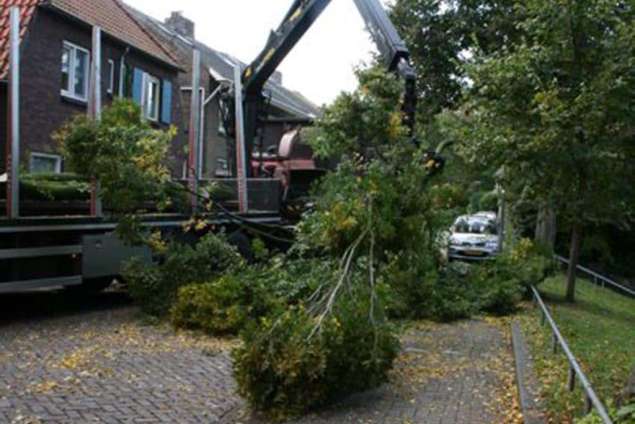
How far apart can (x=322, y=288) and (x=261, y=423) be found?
2.03 m

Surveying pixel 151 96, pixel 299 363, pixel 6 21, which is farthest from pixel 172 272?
pixel 151 96

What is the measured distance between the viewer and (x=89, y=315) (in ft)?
37.7

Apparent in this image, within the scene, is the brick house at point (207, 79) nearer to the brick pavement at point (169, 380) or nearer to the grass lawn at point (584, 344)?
the grass lawn at point (584, 344)

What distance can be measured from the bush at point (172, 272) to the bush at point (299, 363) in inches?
175

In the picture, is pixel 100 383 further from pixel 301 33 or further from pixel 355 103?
pixel 301 33

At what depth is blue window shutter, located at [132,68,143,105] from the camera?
24.3 meters

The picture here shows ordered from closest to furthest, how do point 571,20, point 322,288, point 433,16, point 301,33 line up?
1. point 322,288
2. point 571,20
3. point 301,33
4. point 433,16

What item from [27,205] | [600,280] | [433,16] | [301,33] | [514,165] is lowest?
[600,280]

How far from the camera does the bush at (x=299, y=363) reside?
22.0 ft

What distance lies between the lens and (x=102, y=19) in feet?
77.0

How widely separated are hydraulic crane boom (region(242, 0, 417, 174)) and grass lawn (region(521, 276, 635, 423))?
4.09 meters

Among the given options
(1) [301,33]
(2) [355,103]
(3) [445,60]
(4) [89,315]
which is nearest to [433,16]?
(3) [445,60]

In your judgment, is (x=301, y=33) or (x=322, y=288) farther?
(x=301, y=33)

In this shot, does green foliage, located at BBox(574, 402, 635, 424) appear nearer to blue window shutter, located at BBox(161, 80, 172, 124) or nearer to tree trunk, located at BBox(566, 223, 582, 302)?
tree trunk, located at BBox(566, 223, 582, 302)
